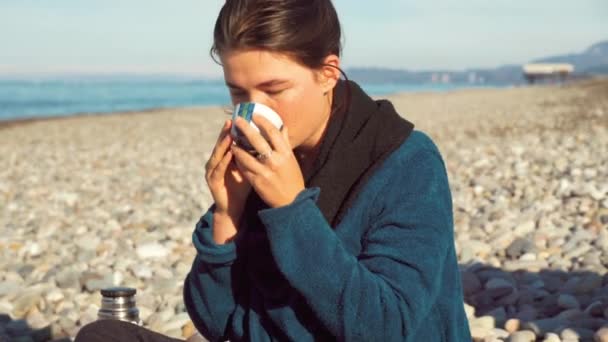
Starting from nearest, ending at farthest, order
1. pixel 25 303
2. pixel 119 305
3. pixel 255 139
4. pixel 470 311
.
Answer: pixel 255 139
pixel 119 305
pixel 470 311
pixel 25 303

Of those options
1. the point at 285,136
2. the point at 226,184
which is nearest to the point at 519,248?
the point at 226,184

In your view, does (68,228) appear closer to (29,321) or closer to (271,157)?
(29,321)

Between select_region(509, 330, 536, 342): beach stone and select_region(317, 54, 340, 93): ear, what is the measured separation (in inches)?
63.9

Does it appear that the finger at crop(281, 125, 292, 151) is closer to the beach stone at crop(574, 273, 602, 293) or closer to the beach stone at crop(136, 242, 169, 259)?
the beach stone at crop(574, 273, 602, 293)

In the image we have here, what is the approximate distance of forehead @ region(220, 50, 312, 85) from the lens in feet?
6.44

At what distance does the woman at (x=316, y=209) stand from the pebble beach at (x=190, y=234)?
1.45 meters

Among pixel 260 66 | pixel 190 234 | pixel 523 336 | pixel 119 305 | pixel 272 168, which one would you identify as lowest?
pixel 190 234

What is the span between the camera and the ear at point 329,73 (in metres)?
2.06

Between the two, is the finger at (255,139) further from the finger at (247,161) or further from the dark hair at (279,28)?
the dark hair at (279,28)

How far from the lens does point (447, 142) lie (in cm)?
1245

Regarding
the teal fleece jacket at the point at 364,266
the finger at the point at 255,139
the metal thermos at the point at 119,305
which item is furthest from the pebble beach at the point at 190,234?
the finger at the point at 255,139

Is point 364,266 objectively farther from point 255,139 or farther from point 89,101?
point 89,101

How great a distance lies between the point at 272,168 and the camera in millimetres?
1784

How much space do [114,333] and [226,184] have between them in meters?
0.55
